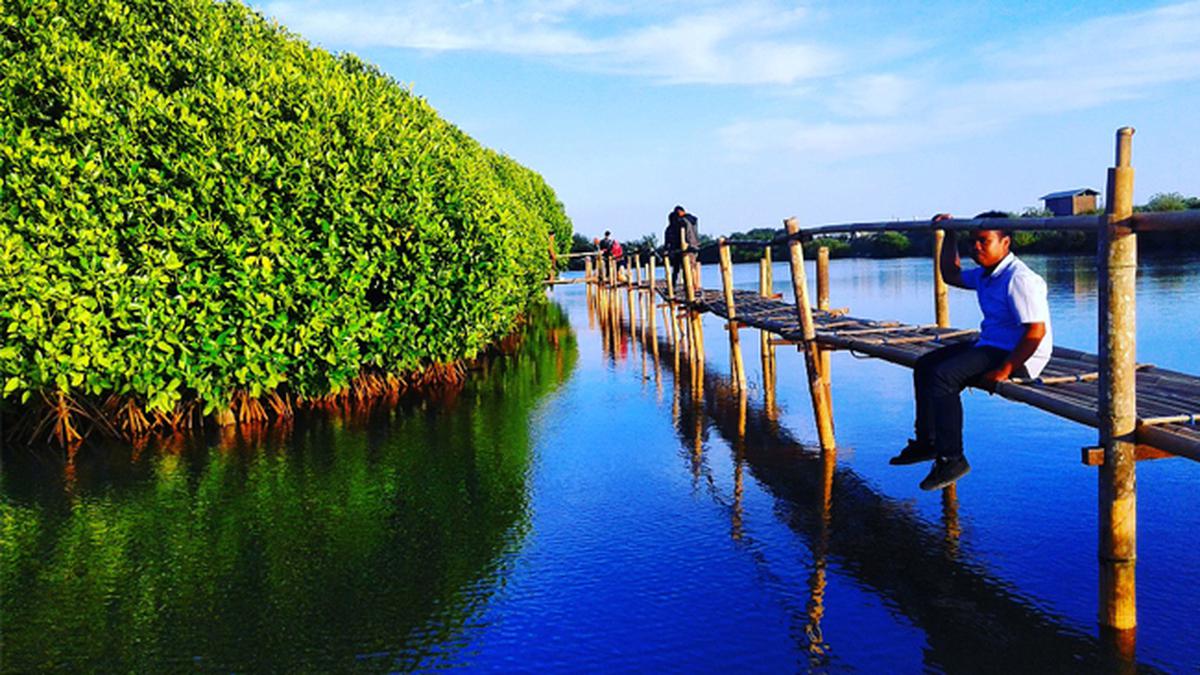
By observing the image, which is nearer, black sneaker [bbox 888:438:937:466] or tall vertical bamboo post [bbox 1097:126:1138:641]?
tall vertical bamboo post [bbox 1097:126:1138:641]

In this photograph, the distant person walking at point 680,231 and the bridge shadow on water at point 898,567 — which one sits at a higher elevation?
the distant person walking at point 680,231

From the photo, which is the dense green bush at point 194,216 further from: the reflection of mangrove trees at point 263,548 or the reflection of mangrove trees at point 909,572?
the reflection of mangrove trees at point 909,572

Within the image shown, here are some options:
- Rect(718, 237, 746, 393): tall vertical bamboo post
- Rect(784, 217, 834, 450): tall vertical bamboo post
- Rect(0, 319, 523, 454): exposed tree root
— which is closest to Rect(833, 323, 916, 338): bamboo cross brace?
Rect(784, 217, 834, 450): tall vertical bamboo post

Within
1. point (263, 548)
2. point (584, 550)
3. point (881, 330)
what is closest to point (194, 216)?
point (263, 548)

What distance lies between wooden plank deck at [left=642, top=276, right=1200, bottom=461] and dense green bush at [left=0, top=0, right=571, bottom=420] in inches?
207

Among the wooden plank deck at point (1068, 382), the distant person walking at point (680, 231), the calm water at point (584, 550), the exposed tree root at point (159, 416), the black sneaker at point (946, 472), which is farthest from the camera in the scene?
the distant person walking at point (680, 231)

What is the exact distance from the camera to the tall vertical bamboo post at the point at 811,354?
9.31 metres

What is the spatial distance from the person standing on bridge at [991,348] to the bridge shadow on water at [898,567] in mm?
624

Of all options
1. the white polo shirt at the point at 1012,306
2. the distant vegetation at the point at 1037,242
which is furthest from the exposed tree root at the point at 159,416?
the distant vegetation at the point at 1037,242

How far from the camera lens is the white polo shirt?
235 inches

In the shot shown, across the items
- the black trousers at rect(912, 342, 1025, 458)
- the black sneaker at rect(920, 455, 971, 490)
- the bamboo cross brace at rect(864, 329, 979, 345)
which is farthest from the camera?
the bamboo cross brace at rect(864, 329, 979, 345)

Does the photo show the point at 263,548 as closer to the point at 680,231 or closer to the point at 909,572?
the point at 909,572

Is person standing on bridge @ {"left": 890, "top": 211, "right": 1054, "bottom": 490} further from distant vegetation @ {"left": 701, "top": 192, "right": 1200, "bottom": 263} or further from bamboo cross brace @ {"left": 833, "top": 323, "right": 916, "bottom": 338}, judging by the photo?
distant vegetation @ {"left": 701, "top": 192, "right": 1200, "bottom": 263}

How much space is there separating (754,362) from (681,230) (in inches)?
191
